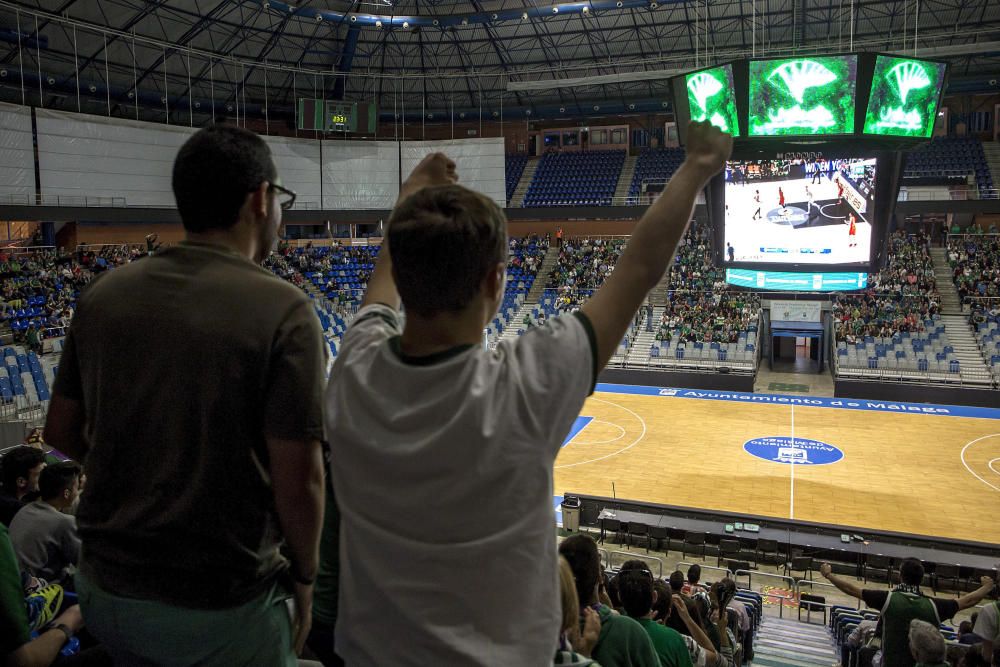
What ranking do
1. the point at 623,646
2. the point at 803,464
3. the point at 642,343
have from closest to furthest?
the point at 623,646, the point at 803,464, the point at 642,343

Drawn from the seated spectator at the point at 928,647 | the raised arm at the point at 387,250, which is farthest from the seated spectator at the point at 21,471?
the seated spectator at the point at 928,647

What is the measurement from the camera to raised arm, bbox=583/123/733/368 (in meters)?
1.27

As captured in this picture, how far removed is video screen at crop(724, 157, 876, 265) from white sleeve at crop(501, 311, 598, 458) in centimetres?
1300

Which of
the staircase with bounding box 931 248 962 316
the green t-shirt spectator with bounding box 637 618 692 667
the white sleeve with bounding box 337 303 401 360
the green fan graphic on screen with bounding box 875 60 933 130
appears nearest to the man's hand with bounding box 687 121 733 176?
the white sleeve with bounding box 337 303 401 360

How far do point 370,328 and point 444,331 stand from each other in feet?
0.68

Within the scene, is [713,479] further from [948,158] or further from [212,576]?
[948,158]

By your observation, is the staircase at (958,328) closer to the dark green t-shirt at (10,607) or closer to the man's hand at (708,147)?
the man's hand at (708,147)

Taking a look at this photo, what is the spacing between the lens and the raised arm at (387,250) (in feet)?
5.15

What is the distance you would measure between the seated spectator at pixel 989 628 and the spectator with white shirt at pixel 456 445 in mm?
5125

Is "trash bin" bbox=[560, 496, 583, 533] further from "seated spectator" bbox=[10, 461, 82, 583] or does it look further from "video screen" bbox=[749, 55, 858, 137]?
"seated spectator" bbox=[10, 461, 82, 583]

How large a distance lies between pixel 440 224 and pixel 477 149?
33466mm

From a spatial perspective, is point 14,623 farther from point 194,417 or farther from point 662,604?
point 662,604

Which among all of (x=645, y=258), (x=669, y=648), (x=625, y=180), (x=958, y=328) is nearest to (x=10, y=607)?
(x=645, y=258)

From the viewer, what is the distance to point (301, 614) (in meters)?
1.60
